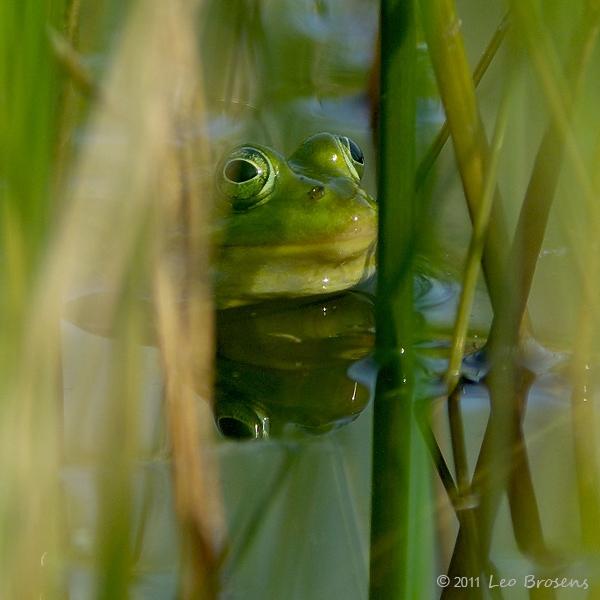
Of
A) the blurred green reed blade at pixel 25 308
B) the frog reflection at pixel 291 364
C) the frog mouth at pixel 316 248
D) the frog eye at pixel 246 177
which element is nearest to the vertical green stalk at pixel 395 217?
the frog reflection at pixel 291 364

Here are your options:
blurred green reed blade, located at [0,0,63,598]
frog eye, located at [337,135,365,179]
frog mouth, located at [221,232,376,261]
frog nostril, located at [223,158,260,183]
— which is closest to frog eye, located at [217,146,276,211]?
frog nostril, located at [223,158,260,183]

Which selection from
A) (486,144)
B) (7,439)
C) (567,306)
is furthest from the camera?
(567,306)

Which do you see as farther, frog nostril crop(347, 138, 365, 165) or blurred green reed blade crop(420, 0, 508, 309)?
frog nostril crop(347, 138, 365, 165)

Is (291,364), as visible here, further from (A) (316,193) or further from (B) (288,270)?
(A) (316,193)

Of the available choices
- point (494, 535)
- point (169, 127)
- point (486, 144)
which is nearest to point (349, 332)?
point (486, 144)

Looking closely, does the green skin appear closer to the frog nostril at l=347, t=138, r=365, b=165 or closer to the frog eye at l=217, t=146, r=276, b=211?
the frog eye at l=217, t=146, r=276, b=211

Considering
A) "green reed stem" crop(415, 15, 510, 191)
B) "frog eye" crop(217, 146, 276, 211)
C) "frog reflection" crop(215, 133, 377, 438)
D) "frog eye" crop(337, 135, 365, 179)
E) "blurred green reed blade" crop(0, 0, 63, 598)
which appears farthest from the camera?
"frog eye" crop(337, 135, 365, 179)

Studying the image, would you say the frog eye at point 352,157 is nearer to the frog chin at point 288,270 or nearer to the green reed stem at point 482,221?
the frog chin at point 288,270

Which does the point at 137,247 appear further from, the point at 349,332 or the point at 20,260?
the point at 349,332
